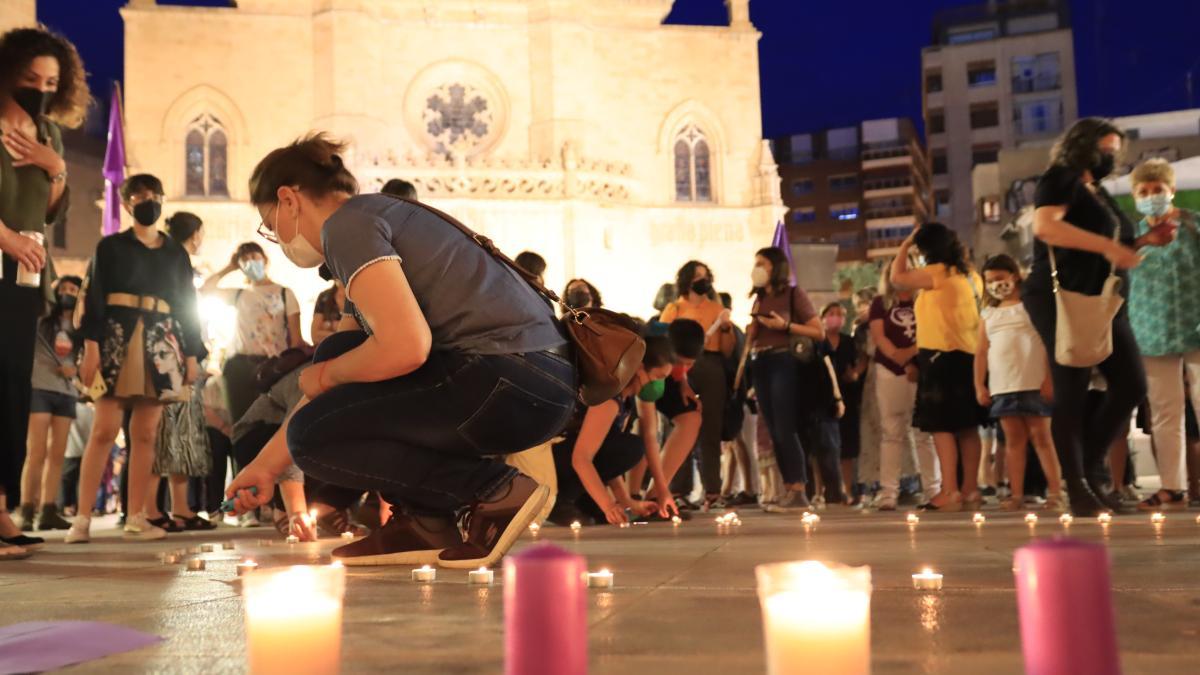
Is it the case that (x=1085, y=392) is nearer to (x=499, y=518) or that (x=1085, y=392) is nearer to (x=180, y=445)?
(x=499, y=518)

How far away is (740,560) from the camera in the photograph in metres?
4.18

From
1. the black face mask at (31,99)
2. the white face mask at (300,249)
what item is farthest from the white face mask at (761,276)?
the white face mask at (300,249)

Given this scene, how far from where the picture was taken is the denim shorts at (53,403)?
358 inches

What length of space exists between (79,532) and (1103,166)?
17.7ft

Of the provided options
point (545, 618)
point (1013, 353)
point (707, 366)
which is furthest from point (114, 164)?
point (545, 618)

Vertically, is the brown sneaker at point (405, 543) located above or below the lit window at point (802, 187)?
below

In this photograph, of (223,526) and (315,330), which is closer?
(315,330)

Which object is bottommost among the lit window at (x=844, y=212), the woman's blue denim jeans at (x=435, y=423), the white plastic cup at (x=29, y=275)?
the woman's blue denim jeans at (x=435, y=423)

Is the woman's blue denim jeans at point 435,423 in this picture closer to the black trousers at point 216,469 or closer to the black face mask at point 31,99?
the black face mask at point 31,99

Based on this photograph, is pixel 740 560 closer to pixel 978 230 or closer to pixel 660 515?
pixel 660 515

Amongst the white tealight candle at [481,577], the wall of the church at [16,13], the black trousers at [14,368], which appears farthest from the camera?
the wall of the church at [16,13]

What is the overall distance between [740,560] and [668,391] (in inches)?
159

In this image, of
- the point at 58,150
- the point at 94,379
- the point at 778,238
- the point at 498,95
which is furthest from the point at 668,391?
the point at 498,95

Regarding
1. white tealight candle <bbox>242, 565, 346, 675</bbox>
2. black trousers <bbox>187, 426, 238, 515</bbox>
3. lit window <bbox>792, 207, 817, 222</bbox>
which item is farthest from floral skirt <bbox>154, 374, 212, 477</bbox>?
lit window <bbox>792, 207, 817, 222</bbox>
